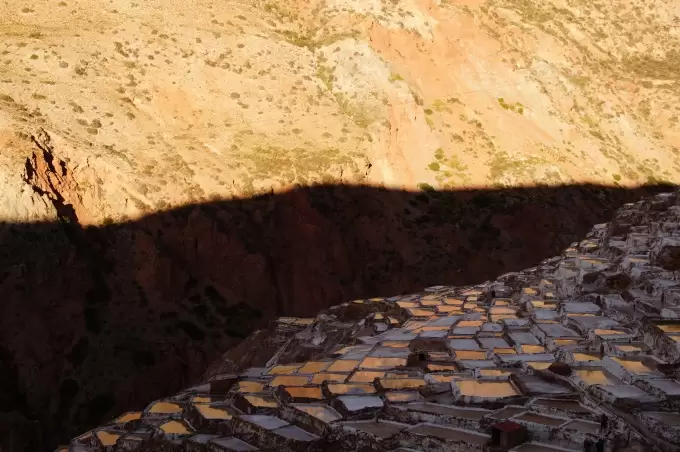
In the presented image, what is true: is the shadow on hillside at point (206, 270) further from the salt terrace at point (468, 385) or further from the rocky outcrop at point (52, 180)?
the salt terrace at point (468, 385)

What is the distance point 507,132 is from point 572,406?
33658mm

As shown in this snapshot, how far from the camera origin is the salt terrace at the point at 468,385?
8.90 m

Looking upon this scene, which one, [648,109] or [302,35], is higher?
[302,35]

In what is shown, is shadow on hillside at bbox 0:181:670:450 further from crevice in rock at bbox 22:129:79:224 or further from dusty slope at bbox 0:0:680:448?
crevice in rock at bbox 22:129:79:224

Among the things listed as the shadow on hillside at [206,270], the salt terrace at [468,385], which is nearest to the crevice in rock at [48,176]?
the shadow on hillside at [206,270]

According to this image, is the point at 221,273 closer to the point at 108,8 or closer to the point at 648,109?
the point at 108,8

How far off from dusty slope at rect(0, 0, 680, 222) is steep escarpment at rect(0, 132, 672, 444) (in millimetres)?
1382

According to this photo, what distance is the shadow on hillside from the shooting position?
916 inches

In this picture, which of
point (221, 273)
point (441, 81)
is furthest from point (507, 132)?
point (221, 273)

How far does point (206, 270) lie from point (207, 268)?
0.34 ft

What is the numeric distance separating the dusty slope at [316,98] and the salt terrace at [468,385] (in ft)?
52.6

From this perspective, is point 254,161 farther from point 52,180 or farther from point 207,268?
point 52,180

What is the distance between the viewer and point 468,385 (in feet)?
35.3

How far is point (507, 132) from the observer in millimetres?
41344
